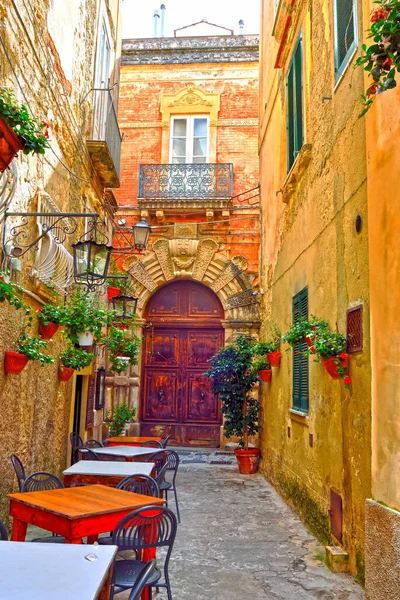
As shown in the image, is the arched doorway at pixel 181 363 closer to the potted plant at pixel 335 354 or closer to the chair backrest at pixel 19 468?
the chair backrest at pixel 19 468

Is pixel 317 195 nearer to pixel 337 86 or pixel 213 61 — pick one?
pixel 337 86

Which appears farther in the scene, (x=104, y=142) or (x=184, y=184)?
(x=184, y=184)

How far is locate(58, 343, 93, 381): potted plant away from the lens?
7391 mm

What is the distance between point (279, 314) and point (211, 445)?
4.86m

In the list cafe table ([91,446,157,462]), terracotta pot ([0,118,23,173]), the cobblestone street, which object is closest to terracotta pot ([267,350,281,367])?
the cobblestone street

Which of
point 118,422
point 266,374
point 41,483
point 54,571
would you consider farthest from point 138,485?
point 118,422

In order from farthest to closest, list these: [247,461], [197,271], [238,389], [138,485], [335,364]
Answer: [197,271] → [238,389] → [247,461] → [138,485] → [335,364]

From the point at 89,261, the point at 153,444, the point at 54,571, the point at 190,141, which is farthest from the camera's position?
the point at 190,141

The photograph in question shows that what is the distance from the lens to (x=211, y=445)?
41.7ft

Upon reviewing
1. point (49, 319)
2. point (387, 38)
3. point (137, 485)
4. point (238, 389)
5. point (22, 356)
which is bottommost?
point (137, 485)

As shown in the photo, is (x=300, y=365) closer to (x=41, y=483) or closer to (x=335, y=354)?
(x=335, y=354)

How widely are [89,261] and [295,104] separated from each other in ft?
12.5

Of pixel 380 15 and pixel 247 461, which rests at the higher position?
pixel 380 15

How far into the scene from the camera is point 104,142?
29.1ft
